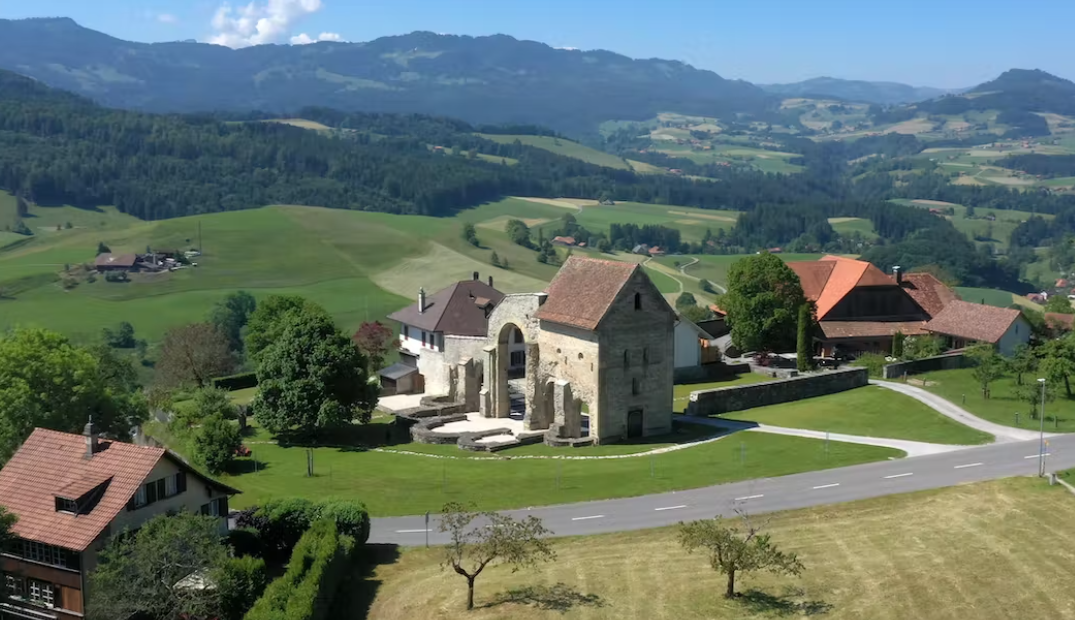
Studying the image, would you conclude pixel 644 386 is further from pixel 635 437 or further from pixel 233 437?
pixel 233 437

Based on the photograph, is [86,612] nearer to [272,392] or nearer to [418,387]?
[272,392]

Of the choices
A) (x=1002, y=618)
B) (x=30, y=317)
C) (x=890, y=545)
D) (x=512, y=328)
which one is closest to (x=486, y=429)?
(x=512, y=328)

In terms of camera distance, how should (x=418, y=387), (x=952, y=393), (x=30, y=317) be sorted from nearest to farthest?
(x=952, y=393)
(x=418, y=387)
(x=30, y=317)

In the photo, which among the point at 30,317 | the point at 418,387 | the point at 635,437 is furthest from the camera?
the point at 30,317

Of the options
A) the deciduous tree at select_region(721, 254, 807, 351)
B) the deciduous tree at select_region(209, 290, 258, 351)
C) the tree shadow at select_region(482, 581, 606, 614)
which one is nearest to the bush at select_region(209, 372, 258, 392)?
the deciduous tree at select_region(209, 290, 258, 351)

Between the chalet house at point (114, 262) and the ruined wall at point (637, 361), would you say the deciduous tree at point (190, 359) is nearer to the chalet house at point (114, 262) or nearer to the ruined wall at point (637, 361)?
→ the ruined wall at point (637, 361)

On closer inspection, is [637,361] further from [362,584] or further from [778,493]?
[362,584]

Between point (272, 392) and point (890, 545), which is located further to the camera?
point (272, 392)

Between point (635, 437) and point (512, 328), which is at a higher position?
point (512, 328)
